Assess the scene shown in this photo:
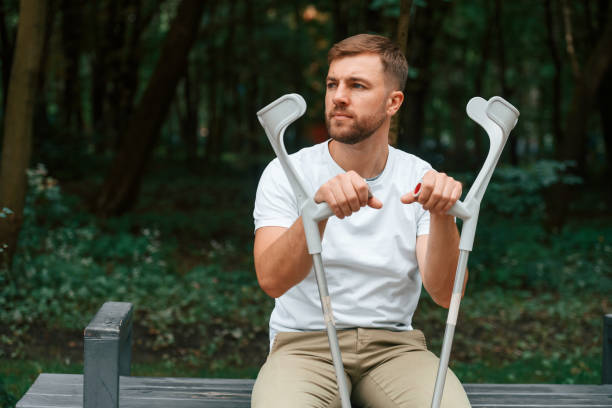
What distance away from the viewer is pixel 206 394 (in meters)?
2.72

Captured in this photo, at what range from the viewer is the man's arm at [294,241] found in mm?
1866

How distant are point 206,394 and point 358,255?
837 mm

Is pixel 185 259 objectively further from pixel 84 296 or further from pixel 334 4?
pixel 334 4

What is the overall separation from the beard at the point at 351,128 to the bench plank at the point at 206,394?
105 cm

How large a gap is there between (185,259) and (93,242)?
1.03m

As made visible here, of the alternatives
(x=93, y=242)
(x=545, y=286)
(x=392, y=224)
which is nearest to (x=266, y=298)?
(x=93, y=242)

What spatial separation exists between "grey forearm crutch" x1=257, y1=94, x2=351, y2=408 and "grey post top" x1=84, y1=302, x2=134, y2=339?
2.23 ft

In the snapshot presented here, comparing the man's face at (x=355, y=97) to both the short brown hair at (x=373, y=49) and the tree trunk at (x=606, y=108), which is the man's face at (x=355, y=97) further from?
the tree trunk at (x=606, y=108)

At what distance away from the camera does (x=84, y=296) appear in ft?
20.4

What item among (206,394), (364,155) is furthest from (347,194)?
(206,394)

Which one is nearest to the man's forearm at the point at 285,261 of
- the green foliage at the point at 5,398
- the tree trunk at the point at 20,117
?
the green foliage at the point at 5,398

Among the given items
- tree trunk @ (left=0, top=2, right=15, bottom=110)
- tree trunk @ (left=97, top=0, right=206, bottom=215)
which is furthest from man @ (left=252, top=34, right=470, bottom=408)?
tree trunk @ (left=0, top=2, right=15, bottom=110)

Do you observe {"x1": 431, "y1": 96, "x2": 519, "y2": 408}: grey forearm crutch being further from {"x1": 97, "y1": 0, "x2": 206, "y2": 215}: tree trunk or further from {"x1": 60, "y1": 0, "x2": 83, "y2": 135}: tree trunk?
{"x1": 60, "y1": 0, "x2": 83, "y2": 135}: tree trunk

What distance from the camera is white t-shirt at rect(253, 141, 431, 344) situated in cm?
240
